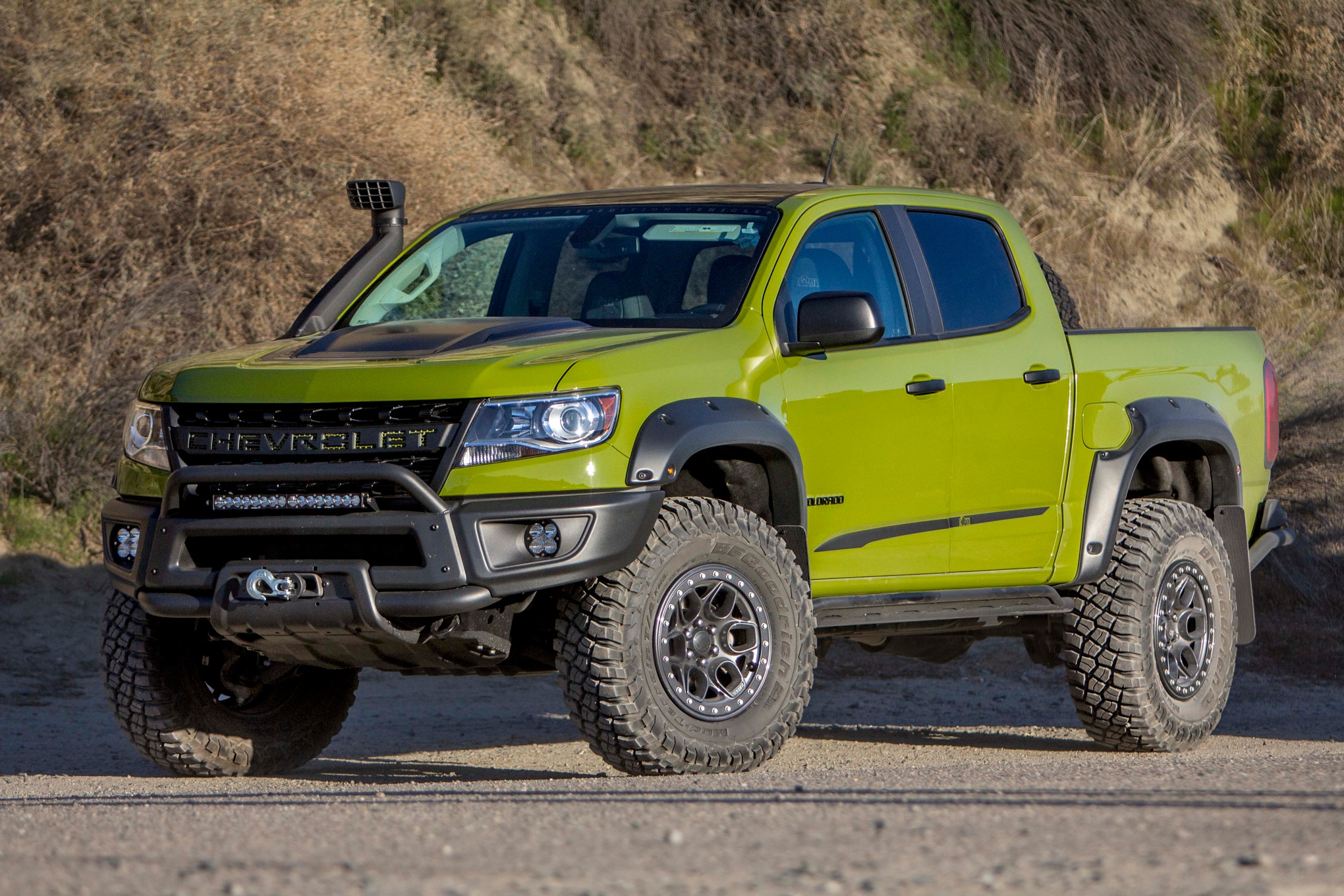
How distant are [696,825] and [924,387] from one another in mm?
2616

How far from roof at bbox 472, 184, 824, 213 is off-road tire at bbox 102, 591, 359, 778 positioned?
6.83ft

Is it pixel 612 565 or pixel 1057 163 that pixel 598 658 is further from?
pixel 1057 163

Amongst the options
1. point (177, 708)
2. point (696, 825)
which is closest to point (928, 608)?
point (696, 825)

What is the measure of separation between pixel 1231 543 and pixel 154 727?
4721 millimetres

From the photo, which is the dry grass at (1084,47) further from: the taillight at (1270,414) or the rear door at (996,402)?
the rear door at (996,402)

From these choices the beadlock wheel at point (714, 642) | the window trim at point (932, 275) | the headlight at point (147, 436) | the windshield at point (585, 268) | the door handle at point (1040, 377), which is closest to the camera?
the beadlock wheel at point (714, 642)

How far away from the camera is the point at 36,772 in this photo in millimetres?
7699

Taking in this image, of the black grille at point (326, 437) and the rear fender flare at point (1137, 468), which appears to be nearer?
the black grille at point (326, 437)

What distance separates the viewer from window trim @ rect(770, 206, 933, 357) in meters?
6.35

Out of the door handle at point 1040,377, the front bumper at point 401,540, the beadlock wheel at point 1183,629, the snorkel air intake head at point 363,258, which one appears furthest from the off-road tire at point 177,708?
the beadlock wheel at point 1183,629

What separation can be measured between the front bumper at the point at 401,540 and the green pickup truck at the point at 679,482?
1cm

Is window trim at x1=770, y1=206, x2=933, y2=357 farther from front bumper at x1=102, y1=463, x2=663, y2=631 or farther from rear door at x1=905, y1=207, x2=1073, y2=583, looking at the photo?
front bumper at x1=102, y1=463, x2=663, y2=631

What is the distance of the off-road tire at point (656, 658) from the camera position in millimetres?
5699

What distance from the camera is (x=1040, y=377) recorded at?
716 centimetres
